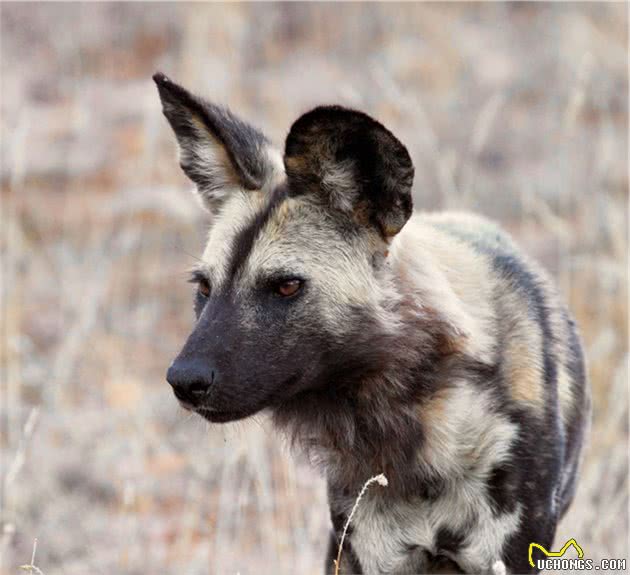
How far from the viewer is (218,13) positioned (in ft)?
36.6

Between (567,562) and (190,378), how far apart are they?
1.33 meters

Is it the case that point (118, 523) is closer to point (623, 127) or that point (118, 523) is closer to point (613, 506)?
point (613, 506)

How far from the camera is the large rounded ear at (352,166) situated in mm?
3094

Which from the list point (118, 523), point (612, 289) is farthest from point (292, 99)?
point (118, 523)

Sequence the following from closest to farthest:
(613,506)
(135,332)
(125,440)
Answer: (613,506) → (125,440) → (135,332)

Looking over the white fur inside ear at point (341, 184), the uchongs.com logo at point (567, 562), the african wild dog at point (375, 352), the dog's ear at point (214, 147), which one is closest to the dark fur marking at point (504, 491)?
the african wild dog at point (375, 352)

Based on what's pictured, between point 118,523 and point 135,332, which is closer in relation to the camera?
point 118,523

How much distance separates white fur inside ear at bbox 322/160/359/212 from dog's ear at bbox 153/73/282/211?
28cm

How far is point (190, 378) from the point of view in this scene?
296 centimetres

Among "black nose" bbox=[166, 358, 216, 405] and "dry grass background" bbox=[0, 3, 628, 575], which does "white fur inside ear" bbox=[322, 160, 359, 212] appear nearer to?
"black nose" bbox=[166, 358, 216, 405]

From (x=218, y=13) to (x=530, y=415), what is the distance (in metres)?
8.49

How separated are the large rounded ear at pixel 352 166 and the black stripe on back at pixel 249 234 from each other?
0.06 m

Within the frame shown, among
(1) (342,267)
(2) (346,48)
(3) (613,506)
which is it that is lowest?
(3) (613,506)

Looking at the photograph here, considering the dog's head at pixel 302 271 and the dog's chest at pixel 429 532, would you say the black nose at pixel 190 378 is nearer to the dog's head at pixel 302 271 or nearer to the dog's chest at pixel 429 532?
the dog's head at pixel 302 271
